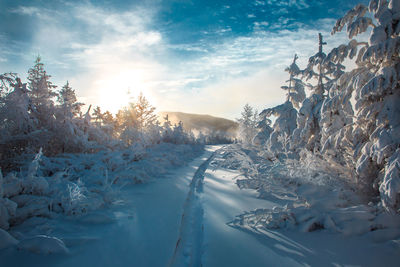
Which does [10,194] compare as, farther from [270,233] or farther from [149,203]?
[270,233]

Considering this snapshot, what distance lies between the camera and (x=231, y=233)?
3576 mm

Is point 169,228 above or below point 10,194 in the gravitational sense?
below

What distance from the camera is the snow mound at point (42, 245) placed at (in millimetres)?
2645

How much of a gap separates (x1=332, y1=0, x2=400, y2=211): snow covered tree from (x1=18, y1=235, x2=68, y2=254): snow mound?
461cm

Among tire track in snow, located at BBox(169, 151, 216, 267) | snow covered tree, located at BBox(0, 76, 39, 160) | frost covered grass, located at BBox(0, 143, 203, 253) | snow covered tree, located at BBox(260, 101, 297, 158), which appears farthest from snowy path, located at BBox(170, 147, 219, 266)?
snow covered tree, located at BBox(260, 101, 297, 158)

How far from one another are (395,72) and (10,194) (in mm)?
6975

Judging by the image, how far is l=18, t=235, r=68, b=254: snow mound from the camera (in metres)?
2.64

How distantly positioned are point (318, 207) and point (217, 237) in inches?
77.2

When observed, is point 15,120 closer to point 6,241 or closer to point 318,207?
point 6,241

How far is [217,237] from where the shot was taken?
11.2 feet

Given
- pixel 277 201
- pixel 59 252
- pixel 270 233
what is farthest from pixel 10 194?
pixel 277 201

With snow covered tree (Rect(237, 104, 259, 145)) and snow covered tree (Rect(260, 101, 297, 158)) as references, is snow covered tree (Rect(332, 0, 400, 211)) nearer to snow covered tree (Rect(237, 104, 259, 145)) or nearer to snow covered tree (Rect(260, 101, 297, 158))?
snow covered tree (Rect(260, 101, 297, 158))

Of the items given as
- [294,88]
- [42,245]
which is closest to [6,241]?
[42,245]

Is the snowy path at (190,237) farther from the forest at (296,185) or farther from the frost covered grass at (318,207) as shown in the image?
the frost covered grass at (318,207)
